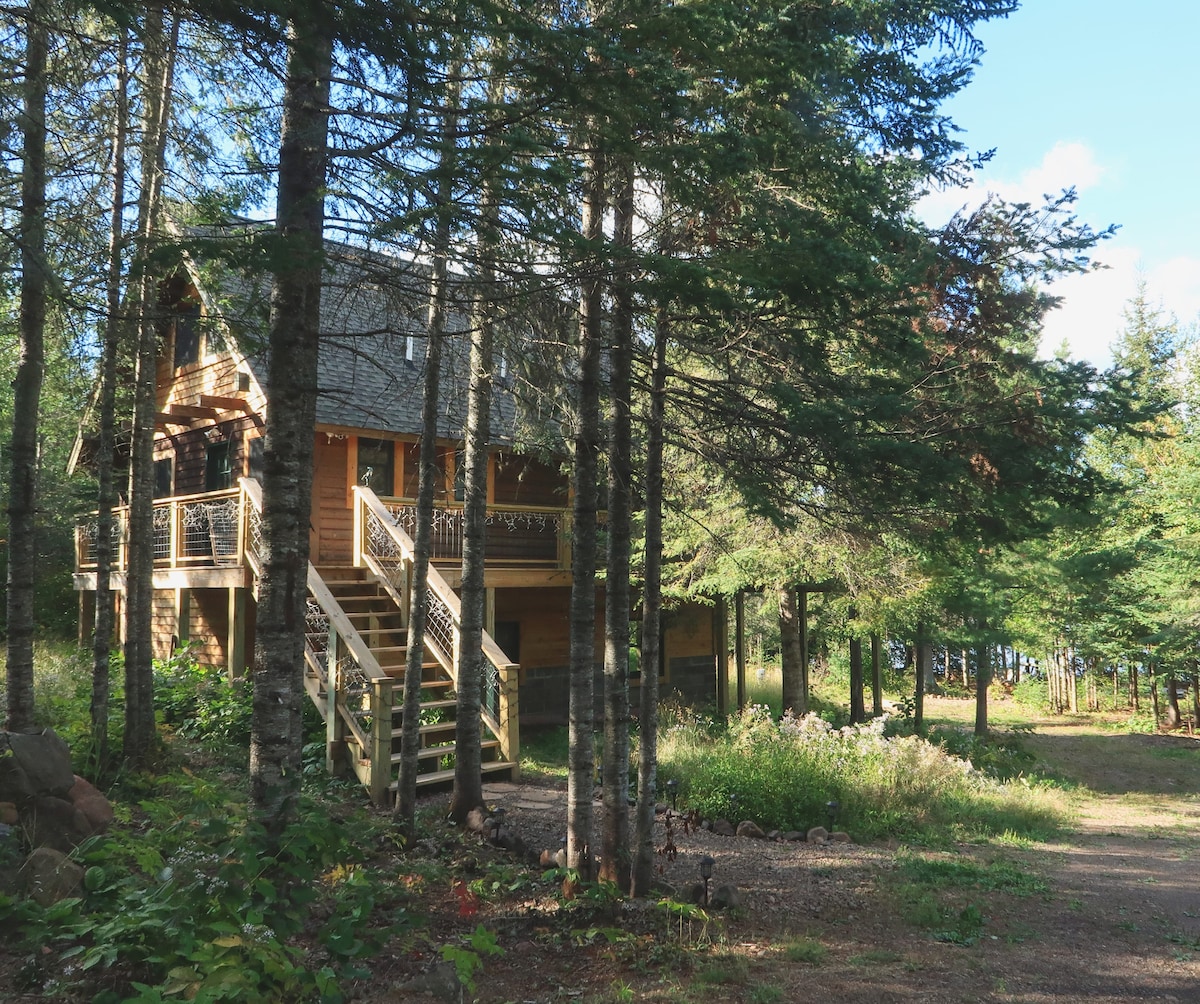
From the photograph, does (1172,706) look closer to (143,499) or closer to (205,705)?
(205,705)

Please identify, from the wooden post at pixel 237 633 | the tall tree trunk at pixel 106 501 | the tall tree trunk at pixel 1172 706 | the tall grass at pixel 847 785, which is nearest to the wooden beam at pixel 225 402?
the wooden post at pixel 237 633

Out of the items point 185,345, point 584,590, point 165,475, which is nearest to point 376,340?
point 185,345

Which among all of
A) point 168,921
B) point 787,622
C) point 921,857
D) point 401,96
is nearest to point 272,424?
point 401,96

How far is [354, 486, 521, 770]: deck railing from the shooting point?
11984 millimetres

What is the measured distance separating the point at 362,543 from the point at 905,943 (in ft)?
32.5

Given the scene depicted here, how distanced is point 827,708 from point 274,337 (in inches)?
862

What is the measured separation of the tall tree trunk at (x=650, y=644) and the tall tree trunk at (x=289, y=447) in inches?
120

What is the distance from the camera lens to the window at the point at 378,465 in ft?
51.2

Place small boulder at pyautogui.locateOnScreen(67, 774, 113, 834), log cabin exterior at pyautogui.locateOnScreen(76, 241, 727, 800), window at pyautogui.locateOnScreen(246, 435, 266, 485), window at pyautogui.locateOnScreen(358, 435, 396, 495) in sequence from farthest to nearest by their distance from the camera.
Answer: window at pyautogui.locateOnScreen(358, 435, 396, 495)
window at pyautogui.locateOnScreen(246, 435, 266, 485)
log cabin exterior at pyautogui.locateOnScreen(76, 241, 727, 800)
small boulder at pyautogui.locateOnScreen(67, 774, 113, 834)

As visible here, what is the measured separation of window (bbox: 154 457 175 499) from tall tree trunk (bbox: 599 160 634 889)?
14.3m

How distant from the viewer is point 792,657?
17.8 m

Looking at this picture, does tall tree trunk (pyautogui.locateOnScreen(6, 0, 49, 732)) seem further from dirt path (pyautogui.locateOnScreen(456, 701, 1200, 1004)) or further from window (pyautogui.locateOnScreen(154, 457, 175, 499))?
window (pyautogui.locateOnScreen(154, 457, 175, 499))

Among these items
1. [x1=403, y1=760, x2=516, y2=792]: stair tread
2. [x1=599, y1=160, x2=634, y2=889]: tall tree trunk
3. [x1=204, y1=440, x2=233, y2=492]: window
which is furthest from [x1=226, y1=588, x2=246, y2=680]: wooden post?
[x1=599, y1=160, x2=634, y2=889]: tall tree trunk

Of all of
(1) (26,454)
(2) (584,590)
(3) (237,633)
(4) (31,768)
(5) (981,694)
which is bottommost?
(5) (981,694)
